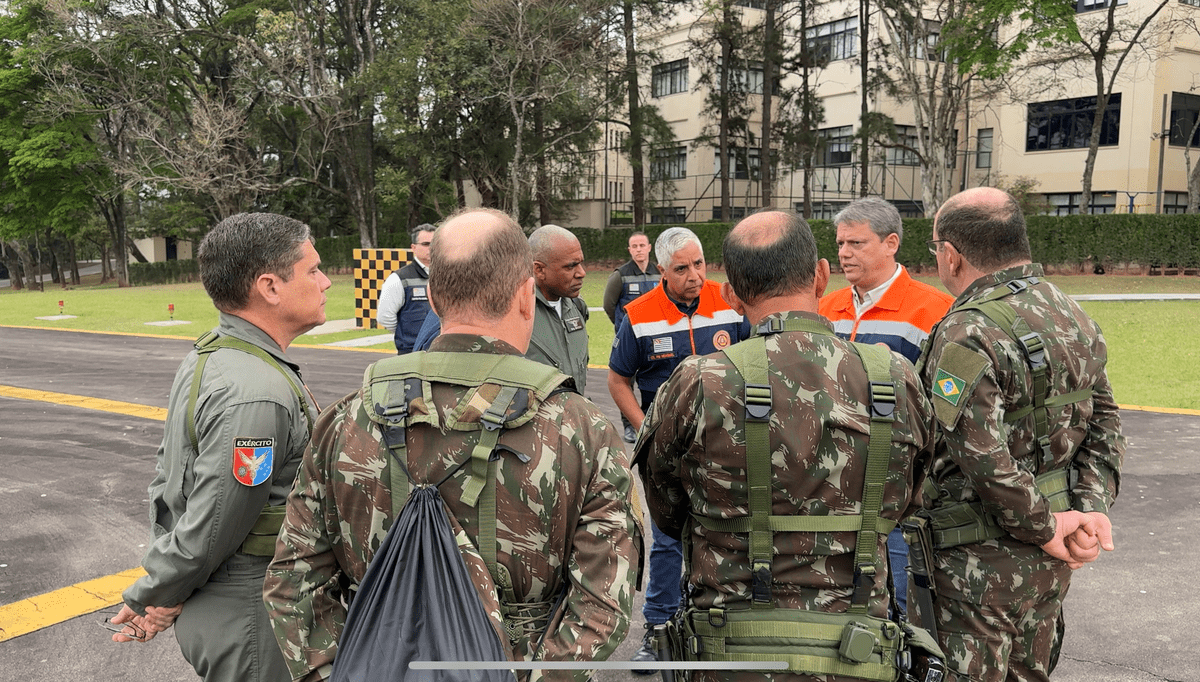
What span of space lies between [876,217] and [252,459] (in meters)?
3.06

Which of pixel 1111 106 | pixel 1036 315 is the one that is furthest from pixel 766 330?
pixel 1111 106

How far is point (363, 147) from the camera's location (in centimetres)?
3716

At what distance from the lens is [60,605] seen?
4352 mm

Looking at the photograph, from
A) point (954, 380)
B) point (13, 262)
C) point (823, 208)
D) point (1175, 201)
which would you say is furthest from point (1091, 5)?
point (13, 262)

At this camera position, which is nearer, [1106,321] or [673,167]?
[1106,321]

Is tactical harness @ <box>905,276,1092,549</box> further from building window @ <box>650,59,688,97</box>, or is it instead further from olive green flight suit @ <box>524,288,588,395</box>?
building window @ <box>650,59,688,97</box>

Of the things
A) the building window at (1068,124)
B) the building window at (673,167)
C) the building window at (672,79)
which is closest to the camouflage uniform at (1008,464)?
the building window at (1068,124)

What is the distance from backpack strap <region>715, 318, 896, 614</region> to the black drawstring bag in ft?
2.49

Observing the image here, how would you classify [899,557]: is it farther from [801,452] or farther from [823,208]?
[823,208]

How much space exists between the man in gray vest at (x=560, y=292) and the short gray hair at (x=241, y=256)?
1.60 metres

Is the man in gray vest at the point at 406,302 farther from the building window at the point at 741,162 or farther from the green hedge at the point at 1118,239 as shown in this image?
the building window at the point at 741,162

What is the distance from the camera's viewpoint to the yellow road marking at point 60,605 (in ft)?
13.5

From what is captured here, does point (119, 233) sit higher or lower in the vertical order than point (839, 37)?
lower

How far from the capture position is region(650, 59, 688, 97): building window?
130 feet
